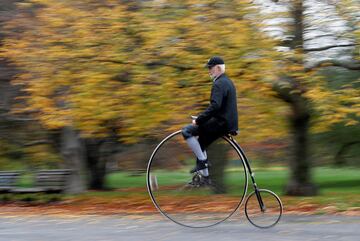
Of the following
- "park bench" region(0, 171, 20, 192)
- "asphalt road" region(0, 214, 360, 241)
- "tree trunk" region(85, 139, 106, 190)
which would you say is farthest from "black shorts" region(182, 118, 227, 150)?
"tree trunk" region(85, 139, 106, 190)

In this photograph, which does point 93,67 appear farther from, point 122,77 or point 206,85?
point 206,85

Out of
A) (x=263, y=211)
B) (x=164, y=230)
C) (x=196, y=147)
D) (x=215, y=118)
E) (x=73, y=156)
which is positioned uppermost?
(x=215, y=118)

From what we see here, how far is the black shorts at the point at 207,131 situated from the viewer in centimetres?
846

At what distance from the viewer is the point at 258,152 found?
23.0 m

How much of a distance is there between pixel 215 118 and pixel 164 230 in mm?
1707

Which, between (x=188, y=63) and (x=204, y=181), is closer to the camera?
(x=204, y=181)

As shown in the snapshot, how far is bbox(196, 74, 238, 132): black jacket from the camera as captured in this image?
8305mm

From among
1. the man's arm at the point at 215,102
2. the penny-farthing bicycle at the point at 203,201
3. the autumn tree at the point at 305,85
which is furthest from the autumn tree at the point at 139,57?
the man's arm at the point at 215,102

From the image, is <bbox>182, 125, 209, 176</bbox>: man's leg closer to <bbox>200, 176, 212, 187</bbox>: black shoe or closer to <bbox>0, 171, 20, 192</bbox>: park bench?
<bbox>200, 176, 212, 187</bbox>: black shoe

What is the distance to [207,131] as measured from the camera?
8570mm

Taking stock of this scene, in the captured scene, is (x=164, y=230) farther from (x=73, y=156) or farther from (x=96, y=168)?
(x=96, y=168)

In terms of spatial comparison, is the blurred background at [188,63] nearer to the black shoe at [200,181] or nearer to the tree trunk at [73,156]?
the black shoe at [200,181]

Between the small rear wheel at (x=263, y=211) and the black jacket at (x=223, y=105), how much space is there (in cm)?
110

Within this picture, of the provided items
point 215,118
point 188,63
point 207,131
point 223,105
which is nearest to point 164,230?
point 207,131
